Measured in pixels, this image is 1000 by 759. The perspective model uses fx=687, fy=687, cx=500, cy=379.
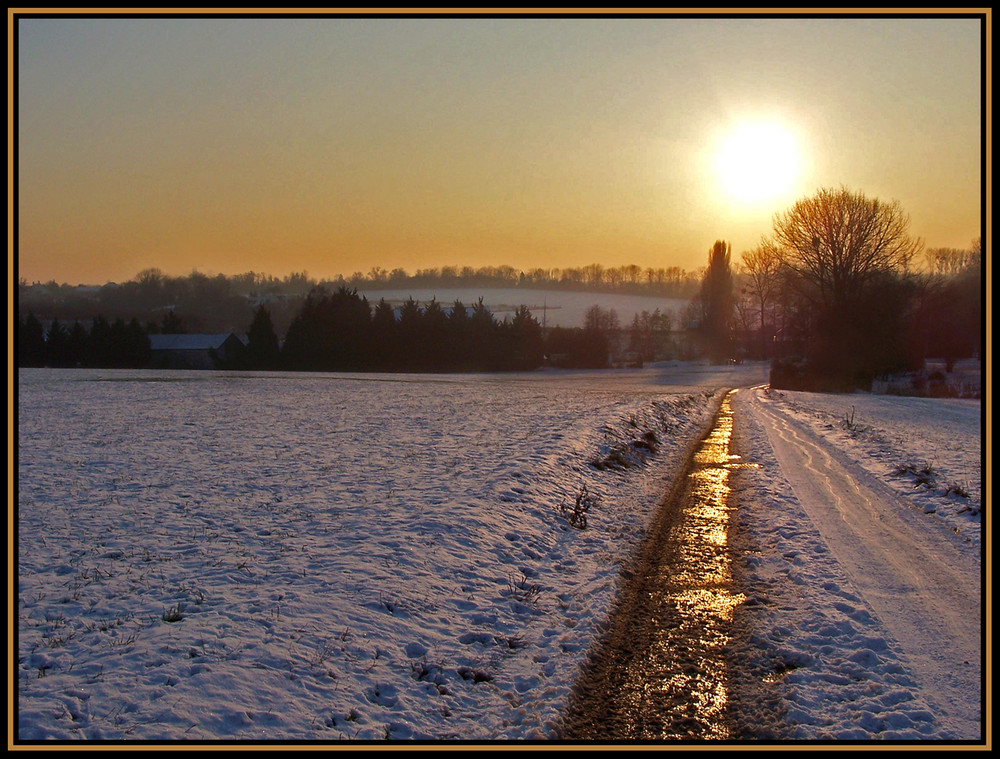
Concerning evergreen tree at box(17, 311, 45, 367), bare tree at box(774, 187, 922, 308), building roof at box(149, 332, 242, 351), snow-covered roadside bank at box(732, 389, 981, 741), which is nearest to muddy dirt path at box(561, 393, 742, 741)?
snow-covered roadside bank at box(732, 389, 981, 741)

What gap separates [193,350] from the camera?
85.1 meters

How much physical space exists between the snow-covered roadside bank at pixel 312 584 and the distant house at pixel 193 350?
68378 mm

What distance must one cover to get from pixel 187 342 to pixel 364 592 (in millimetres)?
88315

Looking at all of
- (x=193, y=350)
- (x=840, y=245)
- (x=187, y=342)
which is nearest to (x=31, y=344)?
(x=187, y=342)

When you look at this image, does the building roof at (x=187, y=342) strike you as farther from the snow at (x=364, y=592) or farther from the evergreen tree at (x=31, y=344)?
the snow at (x=364, y=592)

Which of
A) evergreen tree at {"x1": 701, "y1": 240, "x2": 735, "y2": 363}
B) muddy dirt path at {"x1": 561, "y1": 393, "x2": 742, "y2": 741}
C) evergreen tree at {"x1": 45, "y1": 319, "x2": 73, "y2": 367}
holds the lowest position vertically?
muddy dirt path at {"x1": 561, "y1": 393, "x2": 742, "y2": 741}

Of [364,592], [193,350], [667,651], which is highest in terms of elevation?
[193,350]

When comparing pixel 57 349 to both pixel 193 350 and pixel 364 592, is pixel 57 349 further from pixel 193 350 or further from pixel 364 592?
pixel 364 592

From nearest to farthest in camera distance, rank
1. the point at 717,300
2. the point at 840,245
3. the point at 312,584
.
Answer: the point at 312,584, the point at 840,245, the point at 717,300

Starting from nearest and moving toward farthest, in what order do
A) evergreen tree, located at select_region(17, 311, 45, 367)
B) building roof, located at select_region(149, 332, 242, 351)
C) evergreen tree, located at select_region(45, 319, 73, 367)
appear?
evergreen tree, located at select_region(17, 311, 45, 367) < evergreen tree, located at select_region(45, 319, 73, 367) < building roof, located at select_region(149, 332, 242, 351)

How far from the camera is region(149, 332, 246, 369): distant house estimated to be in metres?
81.3

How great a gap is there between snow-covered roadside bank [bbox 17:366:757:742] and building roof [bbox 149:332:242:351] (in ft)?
241

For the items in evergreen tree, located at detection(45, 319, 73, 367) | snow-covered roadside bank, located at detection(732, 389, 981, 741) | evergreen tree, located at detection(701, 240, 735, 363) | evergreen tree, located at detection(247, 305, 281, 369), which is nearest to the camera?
snow-covered roadside bank, located at detection(732, 389, 981, 741)

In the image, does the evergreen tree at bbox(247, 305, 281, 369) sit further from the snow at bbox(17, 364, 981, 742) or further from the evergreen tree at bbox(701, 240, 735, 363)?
the evergreen tree at bbox(701, 240, 735, 363)
